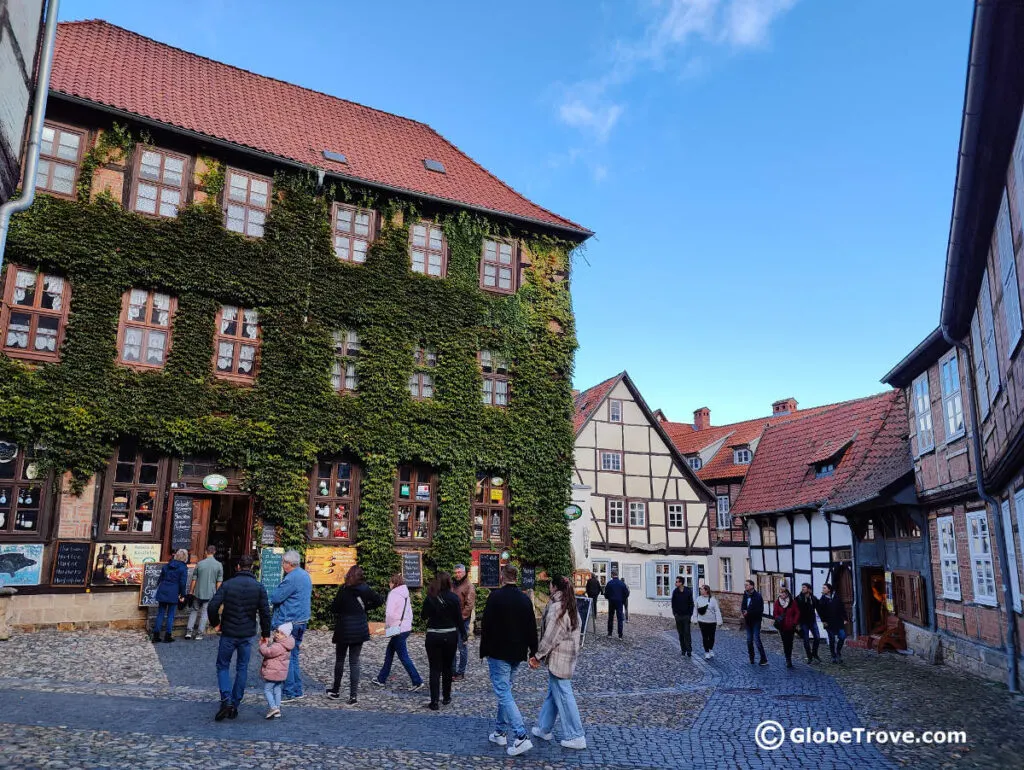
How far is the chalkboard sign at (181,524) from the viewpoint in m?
15.3

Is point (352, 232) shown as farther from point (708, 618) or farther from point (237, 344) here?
point (708, 618)

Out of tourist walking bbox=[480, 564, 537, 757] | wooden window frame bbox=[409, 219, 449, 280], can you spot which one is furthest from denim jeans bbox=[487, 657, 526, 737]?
wooden window frame bbox=[409, 219, 449, 280]

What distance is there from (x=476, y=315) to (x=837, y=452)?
45.4 ft

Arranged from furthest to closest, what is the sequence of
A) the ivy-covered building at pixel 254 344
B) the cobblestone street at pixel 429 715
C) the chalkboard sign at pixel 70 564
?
the ivy-covered building at pixel 254 344 < the chalkboard sign at pixel 70 564 < the cobblestone street at pixel 429 715

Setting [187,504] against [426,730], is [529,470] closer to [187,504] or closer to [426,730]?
[187,504]

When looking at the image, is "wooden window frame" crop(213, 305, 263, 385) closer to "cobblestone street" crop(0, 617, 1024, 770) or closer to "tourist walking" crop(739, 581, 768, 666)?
"cobblestone street" crop(0, 617, 1024, 770)

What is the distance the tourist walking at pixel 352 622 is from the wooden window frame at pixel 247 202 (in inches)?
419

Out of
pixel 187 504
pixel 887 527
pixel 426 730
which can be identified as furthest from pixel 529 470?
pixel 426 730

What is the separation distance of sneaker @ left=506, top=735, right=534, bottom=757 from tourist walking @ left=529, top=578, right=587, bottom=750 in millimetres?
534

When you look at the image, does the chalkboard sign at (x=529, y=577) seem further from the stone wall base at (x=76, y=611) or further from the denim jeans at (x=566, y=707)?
the denim jeans at (x=566, y=707)

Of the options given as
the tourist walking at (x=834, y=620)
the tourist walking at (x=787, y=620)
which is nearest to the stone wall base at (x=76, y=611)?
the tourist walking at (x=787, y=620)

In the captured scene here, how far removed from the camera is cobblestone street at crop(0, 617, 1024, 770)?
22.4 feet

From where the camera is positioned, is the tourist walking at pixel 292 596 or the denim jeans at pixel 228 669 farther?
the tourist walking at pixel 292 596

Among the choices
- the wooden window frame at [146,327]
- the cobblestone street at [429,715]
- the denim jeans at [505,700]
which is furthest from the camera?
the wooden window frame at [146,327]
